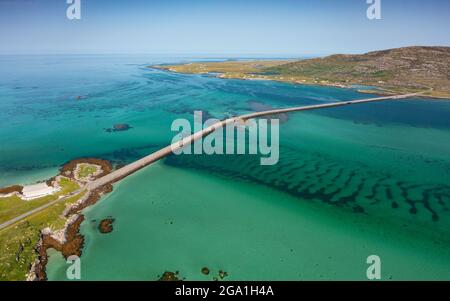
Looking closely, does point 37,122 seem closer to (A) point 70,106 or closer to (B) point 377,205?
(A) point 70,106

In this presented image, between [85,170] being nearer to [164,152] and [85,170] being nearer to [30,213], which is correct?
[30,213]

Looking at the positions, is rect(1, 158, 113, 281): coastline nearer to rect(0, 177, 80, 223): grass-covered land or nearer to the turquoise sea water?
rect(0, 177, 80, 223): grass-covered land

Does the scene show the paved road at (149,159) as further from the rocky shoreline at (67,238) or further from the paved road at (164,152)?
the rocky shoreline at (67,238)

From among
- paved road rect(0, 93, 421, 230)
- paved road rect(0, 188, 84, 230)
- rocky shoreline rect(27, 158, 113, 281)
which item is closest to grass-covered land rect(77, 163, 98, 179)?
paved road rect(0, 93, 421, 230)

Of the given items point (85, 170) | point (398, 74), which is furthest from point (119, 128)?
point (398, 74)

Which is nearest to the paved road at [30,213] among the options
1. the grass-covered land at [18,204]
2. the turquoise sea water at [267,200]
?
the grass-covered land at [18,204]
